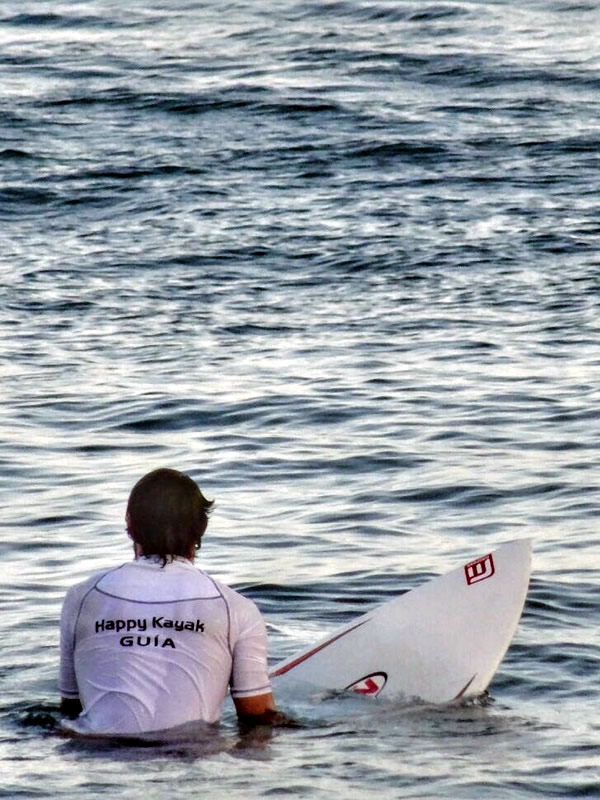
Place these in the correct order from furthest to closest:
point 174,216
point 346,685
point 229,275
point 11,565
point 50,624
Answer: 1. point 174,216
2. point 229,275
3. point 11,565
4. point 50,624
5. point 346,685

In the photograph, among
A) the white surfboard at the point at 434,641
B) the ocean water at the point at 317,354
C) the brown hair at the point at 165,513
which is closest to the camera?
the brown hair at the point at 165,513

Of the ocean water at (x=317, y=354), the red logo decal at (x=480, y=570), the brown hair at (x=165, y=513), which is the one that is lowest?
the ocean water at (x=317, y=354)

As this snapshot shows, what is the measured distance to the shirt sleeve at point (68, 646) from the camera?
7543mm

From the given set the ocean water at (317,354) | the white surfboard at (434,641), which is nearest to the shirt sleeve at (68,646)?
the ocean water at (317,354)

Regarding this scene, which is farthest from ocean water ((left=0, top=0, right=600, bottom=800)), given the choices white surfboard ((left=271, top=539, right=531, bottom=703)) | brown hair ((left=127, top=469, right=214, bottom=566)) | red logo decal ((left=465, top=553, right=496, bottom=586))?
brown hair ((left=127, top=469, right=214, bottom=566))

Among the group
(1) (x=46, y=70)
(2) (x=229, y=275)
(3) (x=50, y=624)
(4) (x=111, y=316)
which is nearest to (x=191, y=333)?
(4) (x=111, y=316)

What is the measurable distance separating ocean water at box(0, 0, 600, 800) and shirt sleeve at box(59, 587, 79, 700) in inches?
11.4

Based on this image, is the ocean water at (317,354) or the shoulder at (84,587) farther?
the ocean water at (317,354)

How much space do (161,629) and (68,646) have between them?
1.52ft

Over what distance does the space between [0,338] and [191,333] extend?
6.37ft

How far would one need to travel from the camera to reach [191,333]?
18.2 m

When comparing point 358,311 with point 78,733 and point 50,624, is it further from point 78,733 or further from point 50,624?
point 78,733

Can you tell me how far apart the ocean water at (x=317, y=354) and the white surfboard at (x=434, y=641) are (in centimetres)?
15

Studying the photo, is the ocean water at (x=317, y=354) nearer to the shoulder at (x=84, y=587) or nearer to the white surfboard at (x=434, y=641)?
the white surfboard at (x=434, y=641)
